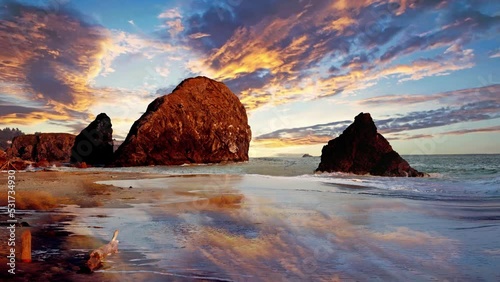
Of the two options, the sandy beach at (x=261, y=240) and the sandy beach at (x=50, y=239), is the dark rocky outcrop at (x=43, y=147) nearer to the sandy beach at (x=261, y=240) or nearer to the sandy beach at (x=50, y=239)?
the sandy beach at (x=50, y=239)

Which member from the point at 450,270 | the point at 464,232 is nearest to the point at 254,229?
the point at 450,270

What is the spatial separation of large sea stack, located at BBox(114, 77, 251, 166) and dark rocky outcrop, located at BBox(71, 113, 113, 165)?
853cm

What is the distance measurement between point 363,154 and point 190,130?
3916 centimetres

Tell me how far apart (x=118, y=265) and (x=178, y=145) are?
54972 millimetres

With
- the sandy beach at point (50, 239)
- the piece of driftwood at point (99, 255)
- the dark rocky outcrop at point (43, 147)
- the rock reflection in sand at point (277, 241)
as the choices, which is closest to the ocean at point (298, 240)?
the rock reflection in sand at point (277, 241)

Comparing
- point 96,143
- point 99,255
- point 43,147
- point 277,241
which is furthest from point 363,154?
point 43,147

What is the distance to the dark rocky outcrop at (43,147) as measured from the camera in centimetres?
7319

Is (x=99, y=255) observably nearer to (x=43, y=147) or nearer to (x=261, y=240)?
(x=261, y=240)

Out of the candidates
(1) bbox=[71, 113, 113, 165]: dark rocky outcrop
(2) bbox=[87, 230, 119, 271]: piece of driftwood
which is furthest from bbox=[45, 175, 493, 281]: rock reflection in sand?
(1) bbox=[71, 113, 113, 165]: dark rocky outcrop

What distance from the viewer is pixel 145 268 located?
481 cm

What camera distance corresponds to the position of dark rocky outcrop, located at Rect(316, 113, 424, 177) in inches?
1005

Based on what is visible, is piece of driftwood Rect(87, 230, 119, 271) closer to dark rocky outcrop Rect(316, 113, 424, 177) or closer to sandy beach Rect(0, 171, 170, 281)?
sandy beach Rect(0, 171, 170, 281)

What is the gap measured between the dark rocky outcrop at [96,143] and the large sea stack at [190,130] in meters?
8.53

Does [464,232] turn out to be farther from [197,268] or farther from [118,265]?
[118,265]
